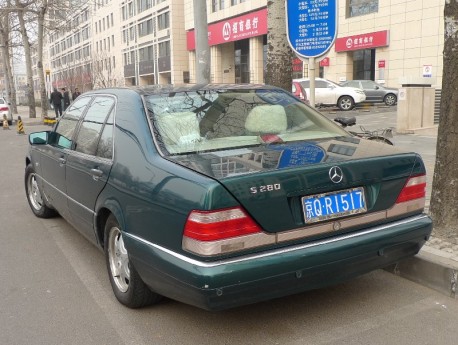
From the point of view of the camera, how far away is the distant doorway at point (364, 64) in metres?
31.6

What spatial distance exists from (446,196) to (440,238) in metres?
0.38

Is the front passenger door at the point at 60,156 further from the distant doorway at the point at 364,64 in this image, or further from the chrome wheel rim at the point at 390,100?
the distant doorway at the point at 364,64

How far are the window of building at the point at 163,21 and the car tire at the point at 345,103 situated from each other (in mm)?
37497

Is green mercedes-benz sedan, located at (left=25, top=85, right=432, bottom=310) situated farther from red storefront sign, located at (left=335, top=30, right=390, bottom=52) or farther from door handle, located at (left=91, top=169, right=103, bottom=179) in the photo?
red storefront sign, located at (left=335, top=30, right=390, bottom=52)

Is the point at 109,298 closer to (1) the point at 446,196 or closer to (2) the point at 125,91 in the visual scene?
(2) the point at 125,91

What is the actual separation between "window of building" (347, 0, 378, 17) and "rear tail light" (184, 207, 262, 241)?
30.7 m

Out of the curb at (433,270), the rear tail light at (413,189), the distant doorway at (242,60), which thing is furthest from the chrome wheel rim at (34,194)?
the distant doorway at (242,60)

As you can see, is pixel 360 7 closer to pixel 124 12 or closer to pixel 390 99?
pixel 390 99

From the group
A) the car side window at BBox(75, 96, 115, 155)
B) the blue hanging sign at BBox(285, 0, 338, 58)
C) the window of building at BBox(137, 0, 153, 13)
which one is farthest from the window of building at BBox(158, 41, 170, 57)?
the car side window at BBox(75, 96, 115, 155)

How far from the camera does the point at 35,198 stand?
6184 millimetres

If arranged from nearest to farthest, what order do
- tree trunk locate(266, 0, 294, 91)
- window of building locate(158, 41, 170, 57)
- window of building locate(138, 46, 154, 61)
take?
tree trunk locate(266, 0, 294, 91), window of building locate(158, 41, 170, 57), window of building locate(138, 46, 154, 61)

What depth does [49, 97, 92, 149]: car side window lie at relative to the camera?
4.61 meters

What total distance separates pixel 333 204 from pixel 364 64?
31275mm

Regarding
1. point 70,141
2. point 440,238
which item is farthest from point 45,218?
point 440,238
